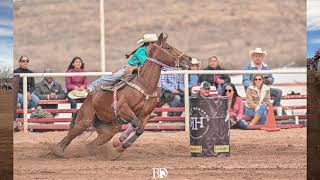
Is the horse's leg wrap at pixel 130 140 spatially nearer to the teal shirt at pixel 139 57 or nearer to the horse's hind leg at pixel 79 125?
the horse's hind leg at pixel 79 125

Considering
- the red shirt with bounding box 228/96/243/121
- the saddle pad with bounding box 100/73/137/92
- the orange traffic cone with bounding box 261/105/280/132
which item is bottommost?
the orange traffic cone with bounding box 261/105/280/132

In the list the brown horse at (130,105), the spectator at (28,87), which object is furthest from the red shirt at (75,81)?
the spectator at (28,87)

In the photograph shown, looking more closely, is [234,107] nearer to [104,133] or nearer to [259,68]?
[259,68]

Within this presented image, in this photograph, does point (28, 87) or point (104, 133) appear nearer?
point (28, 87)

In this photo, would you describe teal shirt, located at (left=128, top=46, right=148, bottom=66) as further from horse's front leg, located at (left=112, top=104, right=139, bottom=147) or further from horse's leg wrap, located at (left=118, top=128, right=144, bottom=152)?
horse's leg wrap, located at (left=118, top=128, right=144, bottom=152)

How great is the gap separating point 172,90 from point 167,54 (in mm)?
329

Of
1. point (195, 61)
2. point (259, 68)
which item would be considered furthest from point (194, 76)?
point (259, 68)

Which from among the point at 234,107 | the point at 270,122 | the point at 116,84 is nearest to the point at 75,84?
the point at 116,84

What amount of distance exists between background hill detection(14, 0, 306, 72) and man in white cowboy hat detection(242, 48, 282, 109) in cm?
6

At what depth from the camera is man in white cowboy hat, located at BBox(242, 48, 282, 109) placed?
24.2 ft

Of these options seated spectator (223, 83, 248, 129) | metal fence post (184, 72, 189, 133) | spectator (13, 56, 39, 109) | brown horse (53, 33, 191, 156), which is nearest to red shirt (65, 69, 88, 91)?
brown horse (53, 33, 191, 156)

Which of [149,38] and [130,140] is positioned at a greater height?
[149,38]

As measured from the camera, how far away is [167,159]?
7473 millimetres

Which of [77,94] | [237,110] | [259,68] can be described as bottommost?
[237,110]
